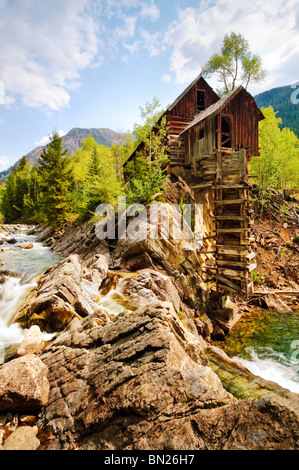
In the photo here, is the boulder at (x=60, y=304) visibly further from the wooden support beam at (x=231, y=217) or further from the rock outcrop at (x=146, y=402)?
the wooden support beam at (x=231, y=217)

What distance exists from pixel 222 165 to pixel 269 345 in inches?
510

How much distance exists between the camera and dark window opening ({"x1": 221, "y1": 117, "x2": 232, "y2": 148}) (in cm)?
1823

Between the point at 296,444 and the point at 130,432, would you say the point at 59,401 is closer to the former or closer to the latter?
the point at 130,432

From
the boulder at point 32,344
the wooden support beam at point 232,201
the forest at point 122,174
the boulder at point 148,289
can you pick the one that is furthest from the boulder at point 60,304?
the wooden support beam at point 232,201

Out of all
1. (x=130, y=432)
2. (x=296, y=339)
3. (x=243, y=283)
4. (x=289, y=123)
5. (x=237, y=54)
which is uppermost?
(x=289, y=123)

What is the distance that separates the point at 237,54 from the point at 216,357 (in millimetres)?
34596

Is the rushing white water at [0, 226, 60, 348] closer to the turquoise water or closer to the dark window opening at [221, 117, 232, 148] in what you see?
the turquoise water

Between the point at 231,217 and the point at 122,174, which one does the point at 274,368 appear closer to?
the point at 231,217

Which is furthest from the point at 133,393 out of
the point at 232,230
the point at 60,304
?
the point at 232,230

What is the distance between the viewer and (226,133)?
1831cm

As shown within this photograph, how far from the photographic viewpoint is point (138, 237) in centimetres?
1373

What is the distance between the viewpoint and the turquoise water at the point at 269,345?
10383 millimetres

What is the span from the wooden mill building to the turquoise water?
2586mm
